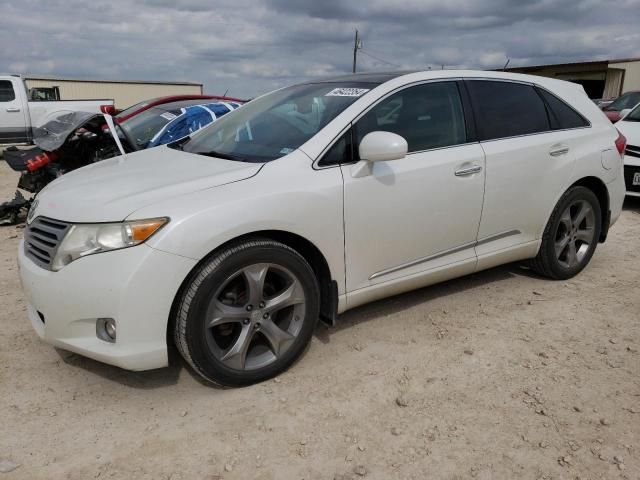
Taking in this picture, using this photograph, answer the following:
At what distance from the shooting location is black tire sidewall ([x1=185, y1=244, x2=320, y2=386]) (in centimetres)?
252

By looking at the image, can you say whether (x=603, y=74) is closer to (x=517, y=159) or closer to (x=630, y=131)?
(x=630, y=131)

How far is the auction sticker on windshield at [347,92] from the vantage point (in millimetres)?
3197

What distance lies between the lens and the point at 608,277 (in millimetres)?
4457

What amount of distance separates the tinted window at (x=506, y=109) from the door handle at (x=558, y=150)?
16 cm

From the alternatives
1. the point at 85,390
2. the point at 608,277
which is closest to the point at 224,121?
the point at 85,390

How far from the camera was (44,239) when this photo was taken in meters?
2.66

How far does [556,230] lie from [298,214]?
2380 mm

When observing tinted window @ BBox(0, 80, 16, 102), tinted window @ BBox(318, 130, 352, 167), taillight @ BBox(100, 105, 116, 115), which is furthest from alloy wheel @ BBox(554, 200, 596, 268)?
tinted window @ BBox(0, 80, 16, 102)

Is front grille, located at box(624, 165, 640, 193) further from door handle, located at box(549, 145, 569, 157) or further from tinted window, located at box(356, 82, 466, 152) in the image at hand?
tinted window, located at box(356, 82, 466, 152)

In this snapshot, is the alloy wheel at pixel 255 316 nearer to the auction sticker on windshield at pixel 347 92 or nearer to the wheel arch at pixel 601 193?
the auction sticker on windshield at pixel 347 92

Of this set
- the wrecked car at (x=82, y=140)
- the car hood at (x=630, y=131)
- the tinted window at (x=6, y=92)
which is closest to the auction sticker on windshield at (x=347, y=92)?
the wrecked car at (x=82, y=140)

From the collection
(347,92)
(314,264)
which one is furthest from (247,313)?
(347,92)

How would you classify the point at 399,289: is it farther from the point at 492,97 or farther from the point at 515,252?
the point at 492,97

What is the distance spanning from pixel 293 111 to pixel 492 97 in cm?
144
